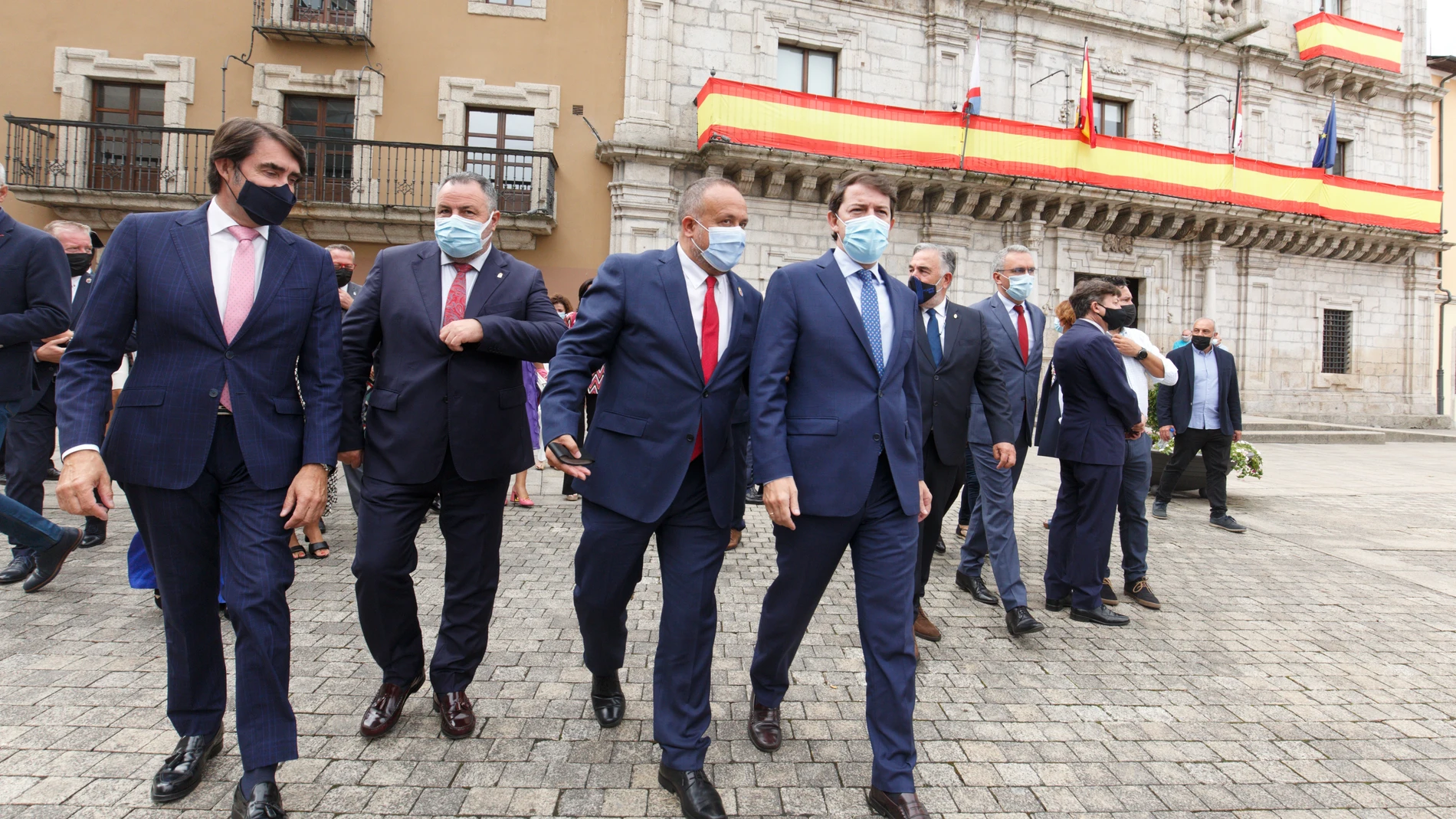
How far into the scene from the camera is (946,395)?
4020mm

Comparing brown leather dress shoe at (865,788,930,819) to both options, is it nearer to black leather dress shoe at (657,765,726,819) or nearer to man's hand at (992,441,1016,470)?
black leather dress shoe at (657,765,726,819)

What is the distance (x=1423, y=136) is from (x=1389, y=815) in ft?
92.5

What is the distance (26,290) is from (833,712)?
478 centimetres

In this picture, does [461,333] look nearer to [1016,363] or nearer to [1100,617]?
[1016,363]

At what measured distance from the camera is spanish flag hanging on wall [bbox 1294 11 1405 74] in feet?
65.2

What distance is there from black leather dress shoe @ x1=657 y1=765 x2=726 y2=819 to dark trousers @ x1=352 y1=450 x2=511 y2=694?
92 centimetres

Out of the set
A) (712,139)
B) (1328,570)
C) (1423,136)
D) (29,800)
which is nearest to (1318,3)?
(1423,136)

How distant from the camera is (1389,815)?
8.02ft

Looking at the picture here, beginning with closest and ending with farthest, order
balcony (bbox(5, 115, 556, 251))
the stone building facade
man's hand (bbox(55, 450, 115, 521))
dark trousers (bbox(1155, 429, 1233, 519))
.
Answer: man's hand (bbox(55, 450, 115, 521)) < dark trousers (bbox(1155, 429, 1233, 519)) < balcony (bbox(5, 115, 556, 251)) < the stone building facade

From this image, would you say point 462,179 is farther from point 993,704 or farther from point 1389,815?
point 1389,815

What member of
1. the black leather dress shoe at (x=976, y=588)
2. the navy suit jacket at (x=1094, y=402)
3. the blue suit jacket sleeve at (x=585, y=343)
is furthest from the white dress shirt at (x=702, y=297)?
the black leather dress shoe at (x=976, y=588)

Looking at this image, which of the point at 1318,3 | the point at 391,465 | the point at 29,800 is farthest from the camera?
the point at 1318,3

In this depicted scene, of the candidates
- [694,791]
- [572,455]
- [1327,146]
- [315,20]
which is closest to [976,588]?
[694,791]

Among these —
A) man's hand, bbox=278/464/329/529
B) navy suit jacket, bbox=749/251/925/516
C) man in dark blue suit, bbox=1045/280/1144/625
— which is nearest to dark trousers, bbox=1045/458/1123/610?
man in dark blue suit, bbox=1045/280/1144/625
